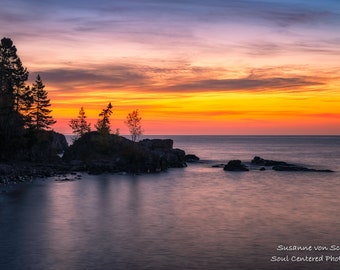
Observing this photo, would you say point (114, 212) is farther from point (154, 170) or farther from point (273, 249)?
point (154, 170)

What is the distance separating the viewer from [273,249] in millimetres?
29500

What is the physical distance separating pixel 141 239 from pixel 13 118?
171 ft

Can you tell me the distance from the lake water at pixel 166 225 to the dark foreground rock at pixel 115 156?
16.1 m

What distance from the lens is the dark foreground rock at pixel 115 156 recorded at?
83375 millimetres

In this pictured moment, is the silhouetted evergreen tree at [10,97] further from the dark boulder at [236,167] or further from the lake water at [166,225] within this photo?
the dark boulder at [236,167]

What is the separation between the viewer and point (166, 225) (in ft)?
124

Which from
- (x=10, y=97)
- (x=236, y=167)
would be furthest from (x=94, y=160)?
(x=236, y=167)

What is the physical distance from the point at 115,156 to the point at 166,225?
5426 cm

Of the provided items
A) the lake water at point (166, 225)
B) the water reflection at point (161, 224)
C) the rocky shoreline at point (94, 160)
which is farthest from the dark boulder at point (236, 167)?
the water reflection at point (161, 224)

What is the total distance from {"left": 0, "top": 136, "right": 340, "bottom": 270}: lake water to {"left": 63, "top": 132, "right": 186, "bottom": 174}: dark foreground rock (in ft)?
52.9

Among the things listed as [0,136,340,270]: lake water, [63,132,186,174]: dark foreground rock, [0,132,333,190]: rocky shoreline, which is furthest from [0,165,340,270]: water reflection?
[63,132,186,174]: dark foreground rock

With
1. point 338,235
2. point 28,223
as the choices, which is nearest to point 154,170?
point 28,223

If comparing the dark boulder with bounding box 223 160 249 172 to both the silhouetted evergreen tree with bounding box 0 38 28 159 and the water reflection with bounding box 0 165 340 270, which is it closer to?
the water reflection with bounding box 0 165 340 270

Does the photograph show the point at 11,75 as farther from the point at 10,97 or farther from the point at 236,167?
the point at 236,167
